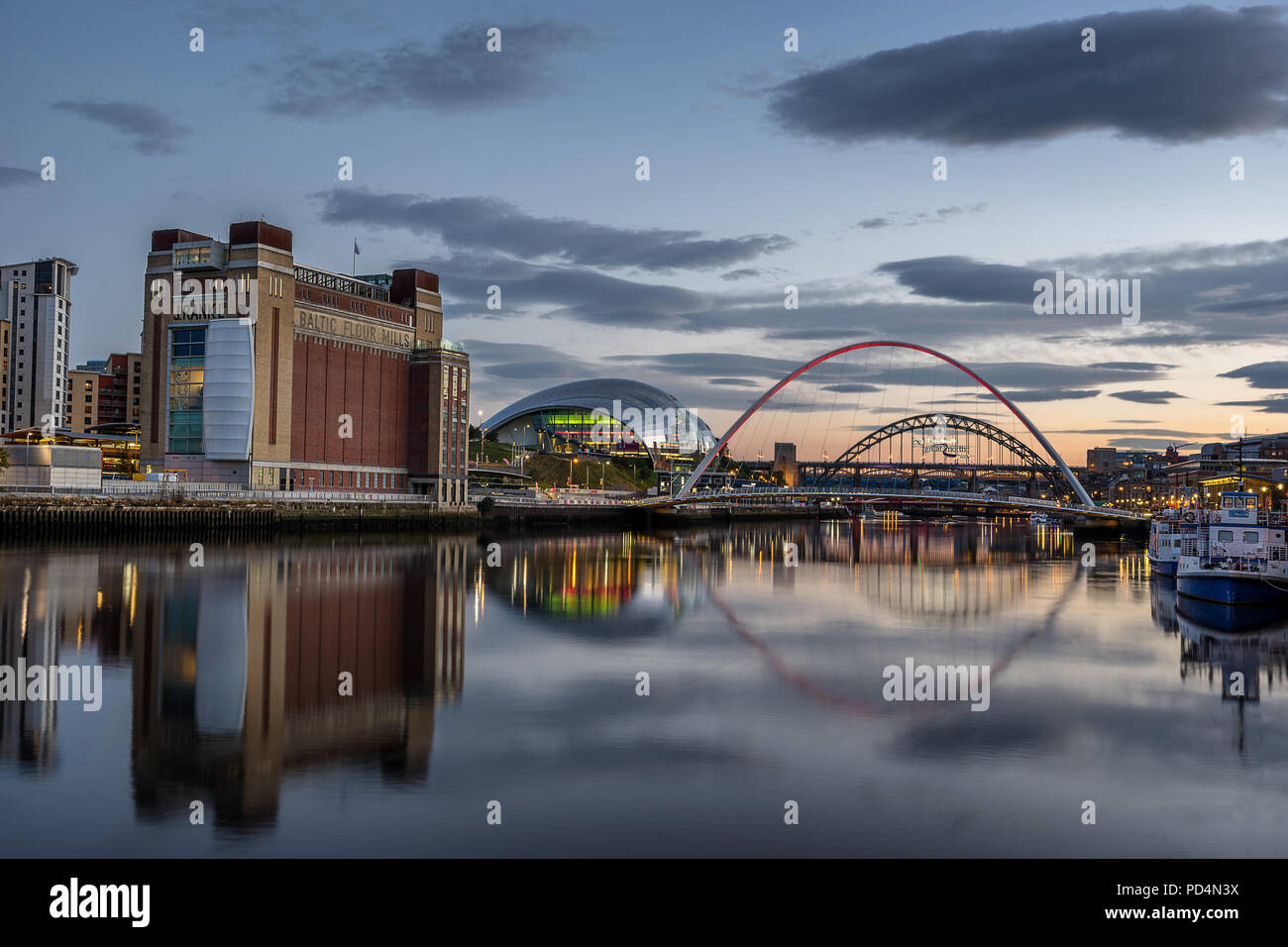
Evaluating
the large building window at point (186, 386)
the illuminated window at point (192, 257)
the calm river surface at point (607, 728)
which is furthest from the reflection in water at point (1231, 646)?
the illuminated window at point (192, 257)

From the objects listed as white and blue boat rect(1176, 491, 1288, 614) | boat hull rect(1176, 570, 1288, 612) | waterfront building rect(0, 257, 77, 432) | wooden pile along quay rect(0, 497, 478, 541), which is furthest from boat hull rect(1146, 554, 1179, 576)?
waterfront building rect(0, 257, 77, 432)

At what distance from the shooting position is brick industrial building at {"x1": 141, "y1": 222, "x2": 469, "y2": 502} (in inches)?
2514

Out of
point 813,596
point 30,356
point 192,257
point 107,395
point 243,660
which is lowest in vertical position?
point 813,596

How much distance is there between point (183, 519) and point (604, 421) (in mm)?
87298

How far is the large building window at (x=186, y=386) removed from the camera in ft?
214

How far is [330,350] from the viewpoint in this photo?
232ft

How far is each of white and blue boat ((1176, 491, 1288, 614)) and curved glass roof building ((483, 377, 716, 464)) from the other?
103 m

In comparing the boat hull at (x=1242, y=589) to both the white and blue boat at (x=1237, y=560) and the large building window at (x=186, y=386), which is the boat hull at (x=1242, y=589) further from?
the large building window at (x=186, y=386)

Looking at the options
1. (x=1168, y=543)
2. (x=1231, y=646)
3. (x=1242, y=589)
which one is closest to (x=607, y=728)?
(x=1231, y=646)

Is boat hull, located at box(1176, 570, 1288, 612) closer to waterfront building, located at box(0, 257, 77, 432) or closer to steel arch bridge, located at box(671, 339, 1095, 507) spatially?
steel arch bridge, located at box(671, 339, 1095, 507)

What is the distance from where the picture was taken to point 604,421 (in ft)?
Answer: 458

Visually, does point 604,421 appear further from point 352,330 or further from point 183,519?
point 183,519

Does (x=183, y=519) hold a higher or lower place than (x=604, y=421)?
lower
